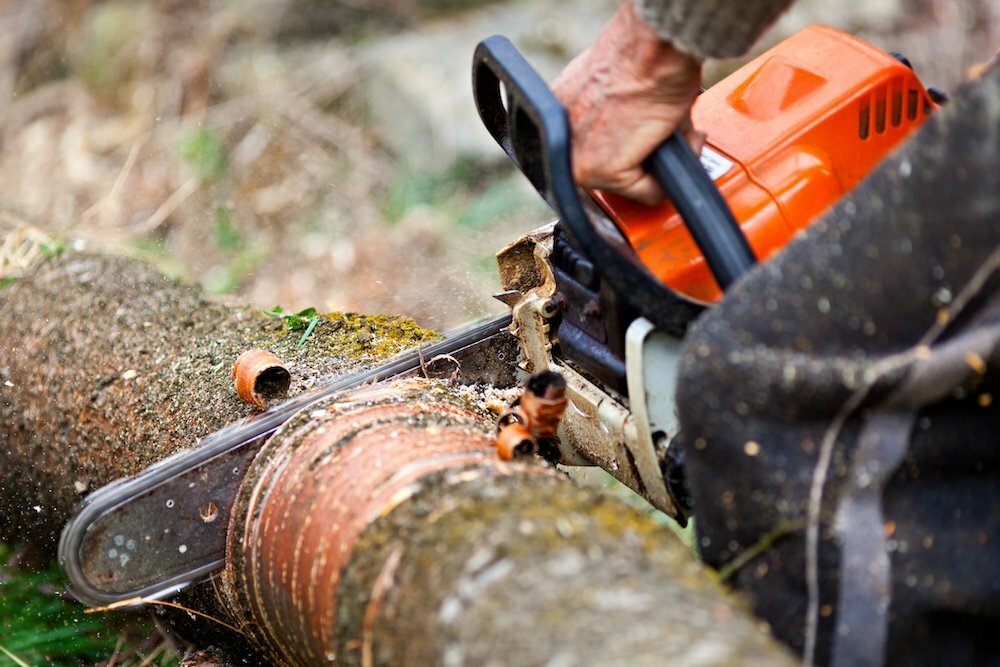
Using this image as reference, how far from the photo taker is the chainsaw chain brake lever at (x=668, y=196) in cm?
140

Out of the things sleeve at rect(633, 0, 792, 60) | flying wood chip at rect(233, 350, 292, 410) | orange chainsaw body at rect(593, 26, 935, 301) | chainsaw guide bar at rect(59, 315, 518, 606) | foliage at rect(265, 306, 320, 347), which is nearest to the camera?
sleeve at rect(633, 0, 792, 60)

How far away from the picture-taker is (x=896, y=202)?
3.70 feet

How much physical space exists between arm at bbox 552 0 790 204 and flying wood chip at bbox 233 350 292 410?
2.30ft

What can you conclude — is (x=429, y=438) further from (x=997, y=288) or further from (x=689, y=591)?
(x=997, y=288)

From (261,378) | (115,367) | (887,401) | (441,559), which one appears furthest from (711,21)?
(115,367)

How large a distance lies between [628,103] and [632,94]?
0.01 m

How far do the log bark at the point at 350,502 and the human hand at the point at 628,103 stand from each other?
0.44m

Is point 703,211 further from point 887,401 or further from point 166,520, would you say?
point 166,520

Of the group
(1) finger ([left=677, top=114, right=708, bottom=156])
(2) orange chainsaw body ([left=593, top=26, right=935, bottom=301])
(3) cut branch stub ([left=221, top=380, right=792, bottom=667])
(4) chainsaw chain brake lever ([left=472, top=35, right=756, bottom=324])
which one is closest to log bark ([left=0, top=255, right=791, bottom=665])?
(3) cut branch stub ([left=221, top=380, right=792, bottom=667])

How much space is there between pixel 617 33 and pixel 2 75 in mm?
5394

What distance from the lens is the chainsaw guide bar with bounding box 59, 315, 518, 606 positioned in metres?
1.69

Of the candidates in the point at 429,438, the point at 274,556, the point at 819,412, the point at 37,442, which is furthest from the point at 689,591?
the point at 37,442

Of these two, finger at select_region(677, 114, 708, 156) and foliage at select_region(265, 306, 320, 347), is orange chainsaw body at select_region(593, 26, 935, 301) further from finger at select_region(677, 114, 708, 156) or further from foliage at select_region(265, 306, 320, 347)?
foliage at select_region(265, 306, 320, 347)

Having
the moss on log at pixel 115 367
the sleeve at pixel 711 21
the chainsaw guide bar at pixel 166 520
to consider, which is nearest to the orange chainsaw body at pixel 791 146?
the sleeve at pixel 711 21
